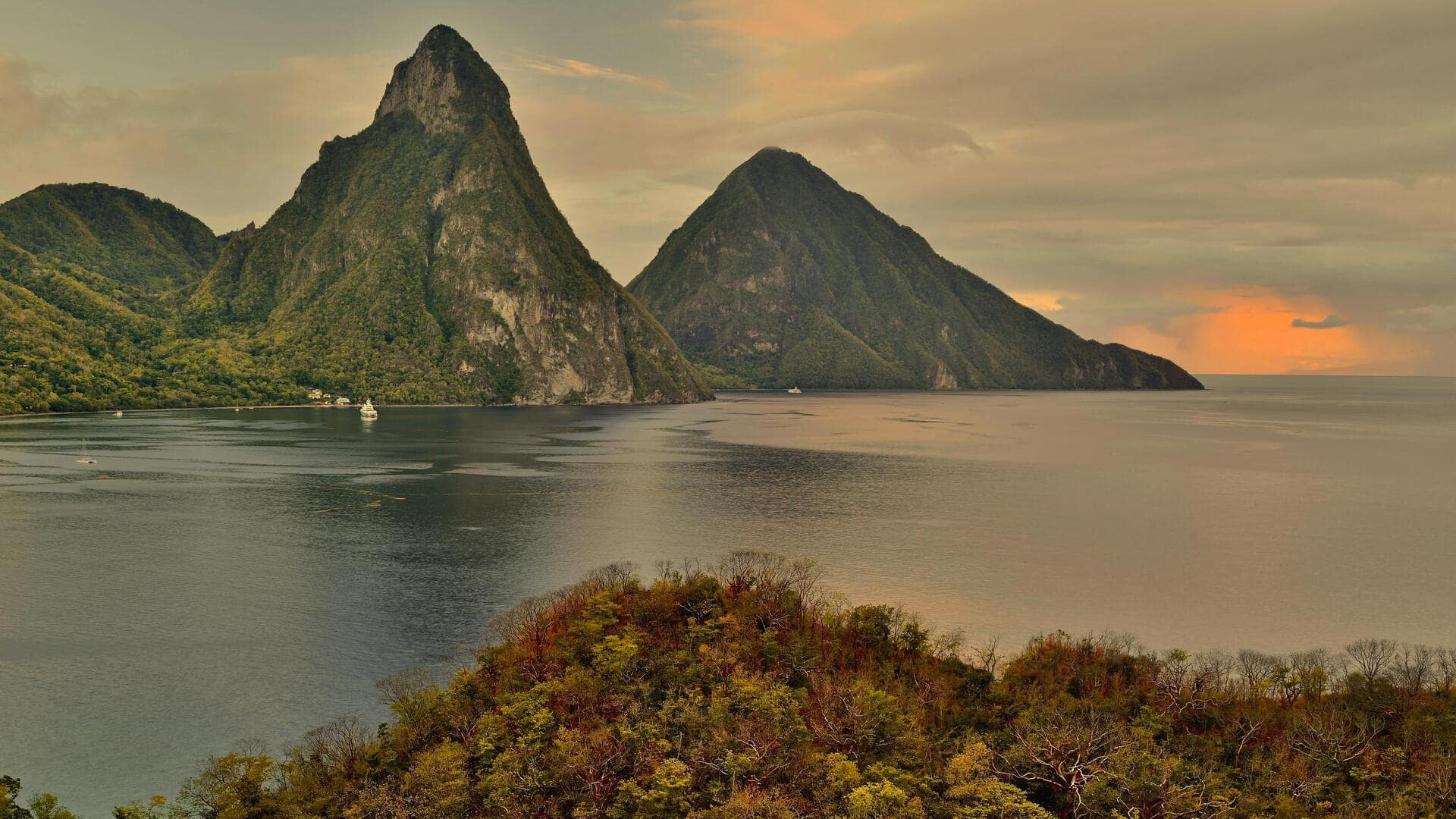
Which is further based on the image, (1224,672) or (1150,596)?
(1150,596)

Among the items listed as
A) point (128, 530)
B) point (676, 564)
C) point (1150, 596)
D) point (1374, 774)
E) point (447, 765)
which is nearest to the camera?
point (1374, 774)

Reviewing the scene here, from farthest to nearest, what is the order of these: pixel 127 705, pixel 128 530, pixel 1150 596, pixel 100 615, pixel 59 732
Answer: pixel 128 530 → pixel 1150 596 → pixel 100 615 → pixel 127 705 → pixel 59 732

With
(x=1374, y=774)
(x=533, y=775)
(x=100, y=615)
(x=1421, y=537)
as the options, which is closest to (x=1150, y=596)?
(x=1374, y=774)

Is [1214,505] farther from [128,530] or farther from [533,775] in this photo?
[128,530]

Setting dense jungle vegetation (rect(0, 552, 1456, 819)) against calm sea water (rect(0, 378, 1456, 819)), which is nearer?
dense jungle vegetation (rect(0, 552, 1456, 819))

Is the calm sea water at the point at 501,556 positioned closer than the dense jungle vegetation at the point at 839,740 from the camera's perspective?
No
